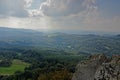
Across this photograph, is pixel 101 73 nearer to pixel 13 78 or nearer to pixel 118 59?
pixel 118 59

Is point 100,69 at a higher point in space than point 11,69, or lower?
higher

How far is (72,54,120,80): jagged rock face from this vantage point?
27.2 meters

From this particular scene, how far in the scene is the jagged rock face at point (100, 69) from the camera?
89.2 ft

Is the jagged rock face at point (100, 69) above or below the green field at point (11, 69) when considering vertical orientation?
above

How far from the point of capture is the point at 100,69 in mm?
28734

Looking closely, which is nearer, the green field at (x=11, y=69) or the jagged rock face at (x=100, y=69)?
the jagged rock face at (x=100, y=69)

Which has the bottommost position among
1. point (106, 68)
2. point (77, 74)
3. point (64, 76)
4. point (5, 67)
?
point (5, 67)

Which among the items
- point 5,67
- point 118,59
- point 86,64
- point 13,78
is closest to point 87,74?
point 86,64

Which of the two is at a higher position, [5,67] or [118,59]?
[118,59]

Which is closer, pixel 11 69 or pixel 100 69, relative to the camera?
pixel 100 69

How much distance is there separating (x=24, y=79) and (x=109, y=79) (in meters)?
78.9

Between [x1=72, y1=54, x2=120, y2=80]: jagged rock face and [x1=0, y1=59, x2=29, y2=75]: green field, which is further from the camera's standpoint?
[x1=0, y1=59, x2=29, y2=75]: green field

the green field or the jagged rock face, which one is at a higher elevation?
the jagged rock face

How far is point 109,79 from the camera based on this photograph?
2692cm
